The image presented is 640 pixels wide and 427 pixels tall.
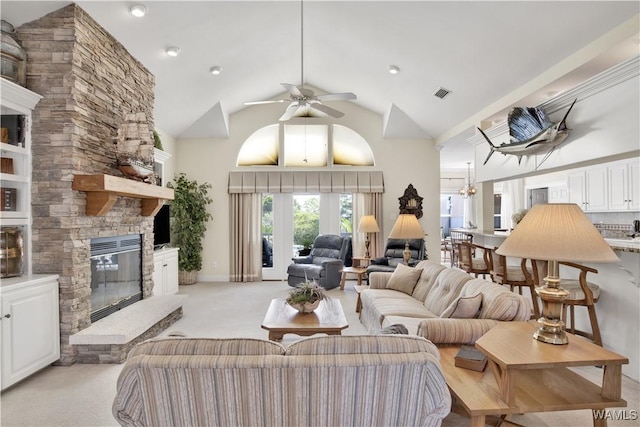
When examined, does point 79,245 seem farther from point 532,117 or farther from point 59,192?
point 532,117

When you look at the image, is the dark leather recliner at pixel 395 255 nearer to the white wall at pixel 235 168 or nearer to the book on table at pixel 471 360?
the white wall at pixel 235 168

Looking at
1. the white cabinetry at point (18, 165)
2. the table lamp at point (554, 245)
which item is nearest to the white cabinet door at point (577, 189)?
the table lamp at point (554, 245)

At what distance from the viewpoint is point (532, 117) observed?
3982mm

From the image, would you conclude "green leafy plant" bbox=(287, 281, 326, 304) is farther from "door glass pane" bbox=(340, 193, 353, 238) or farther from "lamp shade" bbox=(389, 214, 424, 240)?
"door glass pane" bbox=(340, 193, 353, 238)

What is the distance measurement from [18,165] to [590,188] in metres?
8.19

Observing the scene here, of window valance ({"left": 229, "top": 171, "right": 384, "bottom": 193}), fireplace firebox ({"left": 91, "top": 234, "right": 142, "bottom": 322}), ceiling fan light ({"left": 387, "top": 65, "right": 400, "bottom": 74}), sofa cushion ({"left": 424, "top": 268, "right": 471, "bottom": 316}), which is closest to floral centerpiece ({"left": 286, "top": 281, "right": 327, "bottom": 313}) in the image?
sofa cushion ({"left": 424, "top": 268, "right": 471, "bottom": 316})

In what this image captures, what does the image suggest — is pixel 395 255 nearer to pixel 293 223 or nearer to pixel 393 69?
pixel 293 223

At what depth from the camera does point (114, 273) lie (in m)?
4.19

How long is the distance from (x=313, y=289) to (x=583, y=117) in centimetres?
307

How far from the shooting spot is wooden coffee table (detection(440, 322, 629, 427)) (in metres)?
1.76

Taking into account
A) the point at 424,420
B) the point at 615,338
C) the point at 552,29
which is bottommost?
the point at 615,338

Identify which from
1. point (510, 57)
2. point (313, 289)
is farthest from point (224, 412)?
point (510, 57)

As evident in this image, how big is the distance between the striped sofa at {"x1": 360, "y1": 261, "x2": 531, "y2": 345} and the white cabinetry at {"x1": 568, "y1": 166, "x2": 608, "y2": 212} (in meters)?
4.04

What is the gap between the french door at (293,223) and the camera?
25.8ft
